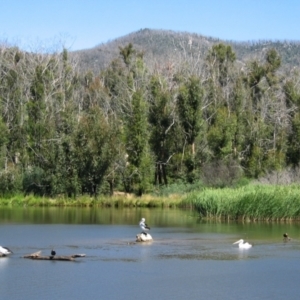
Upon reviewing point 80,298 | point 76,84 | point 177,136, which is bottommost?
point 80,298

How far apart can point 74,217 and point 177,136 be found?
1780cm

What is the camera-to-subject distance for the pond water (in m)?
19.0

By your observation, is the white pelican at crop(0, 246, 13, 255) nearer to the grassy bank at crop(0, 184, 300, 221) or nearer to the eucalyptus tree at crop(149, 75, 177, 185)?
the grassy bank at crop(0, 184, 300, 221)

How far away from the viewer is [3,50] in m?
67.1

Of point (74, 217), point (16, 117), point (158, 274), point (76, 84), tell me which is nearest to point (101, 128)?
point (16, 117)

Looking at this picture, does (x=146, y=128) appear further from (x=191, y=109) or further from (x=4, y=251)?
(x=4, y=251)

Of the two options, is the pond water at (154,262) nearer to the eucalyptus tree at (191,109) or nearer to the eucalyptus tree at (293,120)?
the eucalyptus tree at (191,109)

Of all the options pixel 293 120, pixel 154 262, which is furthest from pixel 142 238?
pixel 293 120

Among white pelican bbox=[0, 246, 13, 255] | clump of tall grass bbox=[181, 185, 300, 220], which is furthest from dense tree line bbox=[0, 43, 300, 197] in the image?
white pelican bbox=[0, 246, 13, 255]

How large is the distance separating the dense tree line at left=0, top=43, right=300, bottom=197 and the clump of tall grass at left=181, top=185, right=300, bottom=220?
13256mm

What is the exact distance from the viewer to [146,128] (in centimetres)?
5500

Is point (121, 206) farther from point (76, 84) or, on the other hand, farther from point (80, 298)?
point (80, 298)

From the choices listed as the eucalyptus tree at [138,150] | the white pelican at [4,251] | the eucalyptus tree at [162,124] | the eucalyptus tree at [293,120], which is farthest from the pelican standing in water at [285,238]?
the eucalyptus tree at [293,120]

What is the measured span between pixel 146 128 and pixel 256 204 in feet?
69.9
